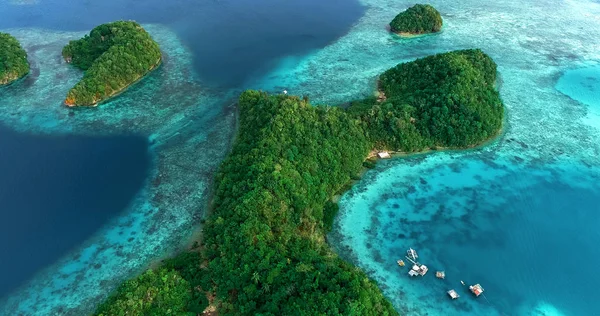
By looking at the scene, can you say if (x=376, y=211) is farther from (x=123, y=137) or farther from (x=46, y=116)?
(x=46, y=116)

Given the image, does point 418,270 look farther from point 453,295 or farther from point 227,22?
point 227,22

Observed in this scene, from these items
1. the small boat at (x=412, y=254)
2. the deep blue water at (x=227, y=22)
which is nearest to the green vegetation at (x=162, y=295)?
the small boat at (x=412, y=254)

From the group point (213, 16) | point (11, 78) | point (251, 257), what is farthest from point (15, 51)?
point (251, 257)

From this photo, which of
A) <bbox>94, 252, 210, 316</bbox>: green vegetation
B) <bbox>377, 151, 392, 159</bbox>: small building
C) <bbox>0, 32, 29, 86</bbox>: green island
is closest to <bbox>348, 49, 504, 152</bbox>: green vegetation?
<bbox>377, 151, 392, 159</bbox>: small building

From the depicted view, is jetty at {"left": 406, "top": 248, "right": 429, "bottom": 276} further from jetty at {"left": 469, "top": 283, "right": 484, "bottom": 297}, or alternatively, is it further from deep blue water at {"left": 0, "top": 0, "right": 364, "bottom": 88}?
deep blue water at {"left": 0, "top": 0, "right": 364, "bottom": 88}

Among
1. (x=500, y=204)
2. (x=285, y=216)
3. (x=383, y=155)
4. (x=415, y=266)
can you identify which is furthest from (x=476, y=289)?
(x=383, y=155)

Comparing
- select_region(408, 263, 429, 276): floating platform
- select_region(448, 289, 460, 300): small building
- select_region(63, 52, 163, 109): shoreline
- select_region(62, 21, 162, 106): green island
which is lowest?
select_region(448, 289, 460, 300): small building
